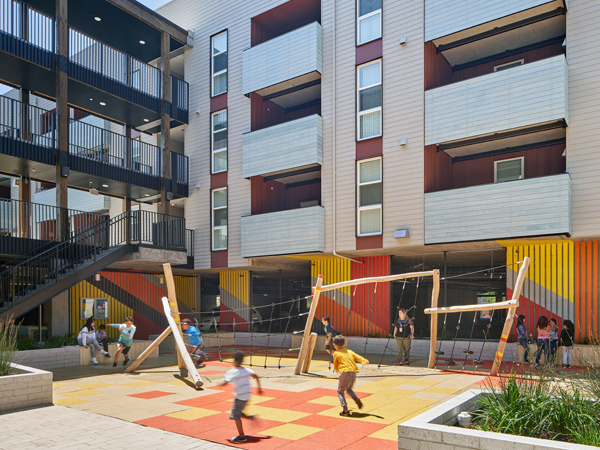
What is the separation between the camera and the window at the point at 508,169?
1870 cm

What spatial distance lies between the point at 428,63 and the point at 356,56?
306 centimetres

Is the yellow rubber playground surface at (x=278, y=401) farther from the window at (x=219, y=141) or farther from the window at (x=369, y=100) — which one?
the window at (x=219, y=141)

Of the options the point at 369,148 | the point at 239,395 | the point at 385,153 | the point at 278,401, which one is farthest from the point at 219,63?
the point at 239,395

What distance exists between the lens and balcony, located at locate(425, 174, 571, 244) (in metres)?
15.2

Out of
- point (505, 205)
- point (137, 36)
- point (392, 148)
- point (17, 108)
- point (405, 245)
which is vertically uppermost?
point (137, 36)

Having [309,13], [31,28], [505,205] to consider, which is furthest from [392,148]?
[31,28]

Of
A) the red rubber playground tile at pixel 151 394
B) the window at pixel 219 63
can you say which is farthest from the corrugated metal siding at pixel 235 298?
the red rubber playground tile at pixel 151 394

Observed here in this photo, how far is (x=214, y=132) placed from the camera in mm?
24953

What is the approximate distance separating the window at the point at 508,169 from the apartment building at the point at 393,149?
0.06 m

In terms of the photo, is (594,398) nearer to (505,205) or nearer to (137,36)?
(505,205)

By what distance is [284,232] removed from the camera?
68.6 feet

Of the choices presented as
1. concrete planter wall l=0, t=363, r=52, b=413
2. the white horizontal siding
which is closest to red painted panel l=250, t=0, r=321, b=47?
the white horizontal siding

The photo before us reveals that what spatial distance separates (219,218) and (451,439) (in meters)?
19.8

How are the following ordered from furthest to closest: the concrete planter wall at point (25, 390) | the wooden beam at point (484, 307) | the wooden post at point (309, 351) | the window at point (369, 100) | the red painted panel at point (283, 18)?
the red painted panel at point (283, 18)
the window at point (369, 100)
the wooden post at point (309, 351)
the wooden beam at point (484, 307)
the concrete planter wall at point (25, 390)
